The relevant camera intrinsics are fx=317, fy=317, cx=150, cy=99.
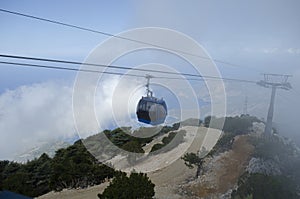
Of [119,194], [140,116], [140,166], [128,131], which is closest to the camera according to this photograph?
[119,194]

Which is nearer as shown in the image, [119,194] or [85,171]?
[119,194]

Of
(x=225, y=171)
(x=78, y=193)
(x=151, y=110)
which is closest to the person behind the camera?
(x=151, y=110)

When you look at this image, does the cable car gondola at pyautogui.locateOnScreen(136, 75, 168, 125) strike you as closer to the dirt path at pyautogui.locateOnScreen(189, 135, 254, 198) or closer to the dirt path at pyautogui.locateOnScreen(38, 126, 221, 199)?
the dirt path at pyautogui.locateOnScreen(38, 126, 221, 199)

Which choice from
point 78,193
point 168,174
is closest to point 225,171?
point 168,174

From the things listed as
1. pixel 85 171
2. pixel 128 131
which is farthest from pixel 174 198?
pixel 128 131

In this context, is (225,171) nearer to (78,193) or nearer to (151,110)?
(151,110)

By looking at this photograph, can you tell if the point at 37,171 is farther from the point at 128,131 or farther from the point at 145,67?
the point at 145,67

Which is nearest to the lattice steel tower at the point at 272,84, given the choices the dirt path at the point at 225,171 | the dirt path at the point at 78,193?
the dirt path at the point at 225,171

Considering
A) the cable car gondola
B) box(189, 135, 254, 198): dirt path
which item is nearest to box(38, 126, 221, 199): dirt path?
box(189, 135, 254, 198): dirt path

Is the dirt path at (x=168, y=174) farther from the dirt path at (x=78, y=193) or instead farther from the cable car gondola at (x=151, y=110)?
the cable car gondola at (x=151, y=110)
